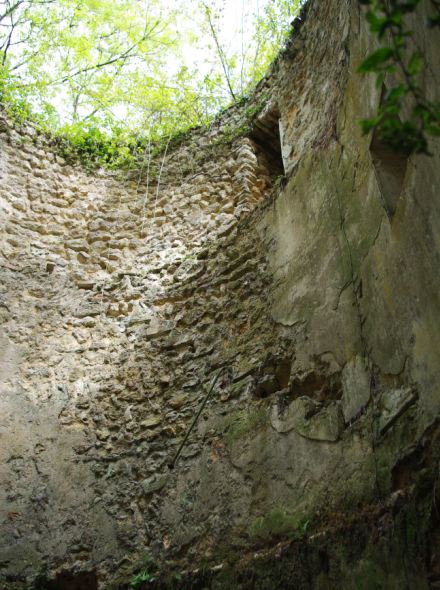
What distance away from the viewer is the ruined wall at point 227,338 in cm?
301

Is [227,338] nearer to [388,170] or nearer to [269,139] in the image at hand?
[388,170]

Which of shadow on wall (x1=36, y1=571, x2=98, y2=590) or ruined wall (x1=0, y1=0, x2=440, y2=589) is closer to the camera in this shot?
ruined wall (x1=0, y1=0, x2=440, y2=589)

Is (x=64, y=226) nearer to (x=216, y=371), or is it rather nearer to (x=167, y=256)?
(x=167, y=256)

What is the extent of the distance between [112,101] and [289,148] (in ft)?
10.3

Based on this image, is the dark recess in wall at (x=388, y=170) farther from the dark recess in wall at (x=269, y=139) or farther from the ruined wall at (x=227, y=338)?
the dark recess in wall at (x=269, y=139)

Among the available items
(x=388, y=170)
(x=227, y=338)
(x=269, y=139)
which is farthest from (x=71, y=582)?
(x=269, y=139)

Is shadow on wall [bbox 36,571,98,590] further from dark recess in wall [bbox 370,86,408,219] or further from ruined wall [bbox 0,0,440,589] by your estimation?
dark recess in wall [bbox 370,86,408,219]

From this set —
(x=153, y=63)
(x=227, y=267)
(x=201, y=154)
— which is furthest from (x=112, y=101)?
(x=227, y=267)

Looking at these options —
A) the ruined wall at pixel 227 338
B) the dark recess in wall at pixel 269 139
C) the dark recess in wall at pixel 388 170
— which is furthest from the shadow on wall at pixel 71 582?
the dark recess in wall at pixel 269 139

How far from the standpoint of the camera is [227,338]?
4488mm

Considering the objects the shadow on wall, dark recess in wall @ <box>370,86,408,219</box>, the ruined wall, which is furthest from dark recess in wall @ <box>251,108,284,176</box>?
the shadow on wall

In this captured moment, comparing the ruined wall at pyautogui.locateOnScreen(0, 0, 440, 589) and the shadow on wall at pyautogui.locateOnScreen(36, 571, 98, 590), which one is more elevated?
the ruined wall at pyautogui.locateOnScreen(0, 0, 440, 589)

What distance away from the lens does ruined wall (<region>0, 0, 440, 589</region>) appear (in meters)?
3.01

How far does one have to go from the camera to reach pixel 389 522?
A: 8.56 feet
